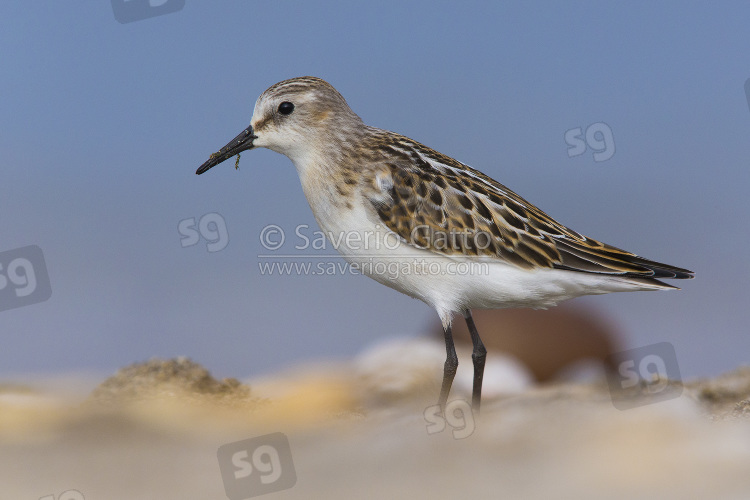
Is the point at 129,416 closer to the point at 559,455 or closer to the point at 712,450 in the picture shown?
the point at 559,455

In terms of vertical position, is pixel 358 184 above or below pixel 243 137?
below

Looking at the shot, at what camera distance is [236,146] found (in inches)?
225

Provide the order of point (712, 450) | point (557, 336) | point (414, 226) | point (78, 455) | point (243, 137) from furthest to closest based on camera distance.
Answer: point (557, 336), point (243, 137), point (414, 226), point (78, 455), point (712, 450)

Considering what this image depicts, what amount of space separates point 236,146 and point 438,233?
5.54 ft

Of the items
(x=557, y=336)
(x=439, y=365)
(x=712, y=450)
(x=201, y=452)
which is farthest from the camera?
(x=557, y=336)

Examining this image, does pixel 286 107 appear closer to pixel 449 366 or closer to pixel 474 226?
pixel 474 226

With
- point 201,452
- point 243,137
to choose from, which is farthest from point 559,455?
point 243,137

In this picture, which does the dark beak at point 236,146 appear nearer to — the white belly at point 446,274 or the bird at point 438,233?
the bird at point 438,233

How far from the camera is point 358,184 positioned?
526 cm

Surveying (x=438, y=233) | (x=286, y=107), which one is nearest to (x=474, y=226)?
(x=438, y=233)

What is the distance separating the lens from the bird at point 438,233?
16.9ft

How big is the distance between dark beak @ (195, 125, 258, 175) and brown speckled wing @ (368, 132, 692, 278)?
0.99 meters

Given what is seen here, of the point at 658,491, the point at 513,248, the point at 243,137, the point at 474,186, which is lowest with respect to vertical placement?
the point at 658,491

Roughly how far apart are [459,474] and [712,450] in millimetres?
1075
